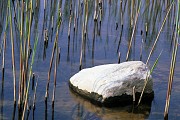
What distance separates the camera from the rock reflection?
4.84m

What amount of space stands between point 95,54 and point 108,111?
6.79 feet

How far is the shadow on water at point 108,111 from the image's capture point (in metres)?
4.85

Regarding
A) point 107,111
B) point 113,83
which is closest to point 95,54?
point 113,83

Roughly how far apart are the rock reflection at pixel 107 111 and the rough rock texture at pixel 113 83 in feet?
0.33

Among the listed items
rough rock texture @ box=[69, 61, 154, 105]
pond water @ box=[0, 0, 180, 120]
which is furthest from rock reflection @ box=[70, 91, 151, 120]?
rough rock texture @ box=[69, 61, 154, 105]

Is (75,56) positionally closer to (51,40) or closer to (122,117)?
(51,40)

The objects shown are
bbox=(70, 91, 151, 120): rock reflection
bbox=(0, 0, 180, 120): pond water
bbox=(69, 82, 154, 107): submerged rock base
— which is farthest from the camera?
bbox=(69, 82, 154, 107): submerged rock base

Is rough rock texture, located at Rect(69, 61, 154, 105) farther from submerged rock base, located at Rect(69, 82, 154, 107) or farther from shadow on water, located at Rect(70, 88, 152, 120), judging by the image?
shadow on water, located at Rect(70, 88, 152, 120)

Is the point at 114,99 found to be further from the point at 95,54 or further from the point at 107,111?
the point at 95,54

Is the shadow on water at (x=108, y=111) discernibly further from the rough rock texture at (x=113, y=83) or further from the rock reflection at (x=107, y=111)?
the rough rock texture at (x=113, y=83)

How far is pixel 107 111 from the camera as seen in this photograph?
4980 mm

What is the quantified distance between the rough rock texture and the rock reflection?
0.10 m

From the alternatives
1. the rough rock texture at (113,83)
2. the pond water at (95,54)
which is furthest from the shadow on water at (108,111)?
the rough rock texture at (113,83)

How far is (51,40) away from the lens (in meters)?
7.26
